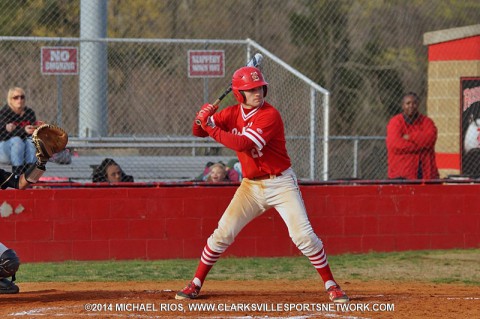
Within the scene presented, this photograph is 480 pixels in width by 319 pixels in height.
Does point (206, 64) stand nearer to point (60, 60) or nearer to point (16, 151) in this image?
point (60, 60)

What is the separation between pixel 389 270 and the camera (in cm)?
1058

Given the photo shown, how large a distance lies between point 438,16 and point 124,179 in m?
7.71

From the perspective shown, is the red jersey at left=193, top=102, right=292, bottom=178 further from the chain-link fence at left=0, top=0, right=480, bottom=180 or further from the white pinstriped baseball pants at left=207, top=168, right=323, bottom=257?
the chain-link fence at left=0, top=0, right=480, bottom=180

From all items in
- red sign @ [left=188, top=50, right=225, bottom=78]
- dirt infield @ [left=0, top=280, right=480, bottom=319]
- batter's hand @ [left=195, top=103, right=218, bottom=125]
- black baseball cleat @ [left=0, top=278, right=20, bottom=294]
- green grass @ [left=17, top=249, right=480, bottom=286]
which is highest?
red sign @ [left=188, top=50, right=225, bottom=78]

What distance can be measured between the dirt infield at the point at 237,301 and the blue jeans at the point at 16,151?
2.09 metres

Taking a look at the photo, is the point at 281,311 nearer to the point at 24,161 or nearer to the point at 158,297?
the point at 158,297

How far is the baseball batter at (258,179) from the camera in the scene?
25.2ft

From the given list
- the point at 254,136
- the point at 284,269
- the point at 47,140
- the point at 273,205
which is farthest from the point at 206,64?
the point at 47,140

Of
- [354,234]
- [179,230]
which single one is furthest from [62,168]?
[354,234]

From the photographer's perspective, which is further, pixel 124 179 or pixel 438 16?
pixel 438 16

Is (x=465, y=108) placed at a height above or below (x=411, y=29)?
below

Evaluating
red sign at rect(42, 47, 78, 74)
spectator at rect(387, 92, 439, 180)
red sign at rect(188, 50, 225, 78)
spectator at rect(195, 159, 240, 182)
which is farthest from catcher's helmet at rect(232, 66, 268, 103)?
red sign at rect(42, 47, 78, 74)

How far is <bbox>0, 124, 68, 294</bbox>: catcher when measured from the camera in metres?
7.40

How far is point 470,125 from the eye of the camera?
42.5 feet
